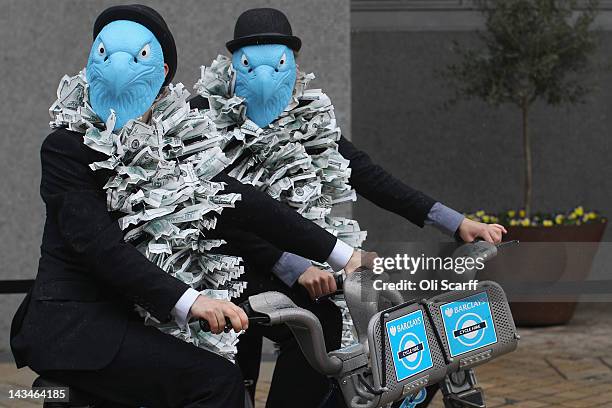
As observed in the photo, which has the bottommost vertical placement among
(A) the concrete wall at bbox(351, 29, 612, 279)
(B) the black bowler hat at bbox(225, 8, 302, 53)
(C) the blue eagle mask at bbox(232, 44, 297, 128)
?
(A) the concrete wall at bbox(351, 29, 612, 279)

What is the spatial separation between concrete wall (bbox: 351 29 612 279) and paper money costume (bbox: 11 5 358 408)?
20.5 ft

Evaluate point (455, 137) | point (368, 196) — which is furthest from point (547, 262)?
point (368, 196)

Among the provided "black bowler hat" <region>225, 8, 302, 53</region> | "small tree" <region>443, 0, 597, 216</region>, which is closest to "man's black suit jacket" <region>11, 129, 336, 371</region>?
"black bowler hat" <region>225, 8, 302, 53</region>

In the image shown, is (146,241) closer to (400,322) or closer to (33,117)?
(400,322)

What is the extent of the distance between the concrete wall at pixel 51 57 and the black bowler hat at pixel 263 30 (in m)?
3.28

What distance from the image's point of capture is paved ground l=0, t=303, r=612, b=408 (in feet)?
18.6

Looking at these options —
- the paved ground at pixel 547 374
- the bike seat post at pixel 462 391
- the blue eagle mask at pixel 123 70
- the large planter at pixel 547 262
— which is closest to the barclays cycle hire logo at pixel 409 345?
the bike seat post at pixel 462 391

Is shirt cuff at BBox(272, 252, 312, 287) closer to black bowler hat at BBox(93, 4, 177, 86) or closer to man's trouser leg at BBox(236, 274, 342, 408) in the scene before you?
man's trouser leg at BBox(236, 274, 342, 408)

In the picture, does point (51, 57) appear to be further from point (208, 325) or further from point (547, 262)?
point (208, 325)

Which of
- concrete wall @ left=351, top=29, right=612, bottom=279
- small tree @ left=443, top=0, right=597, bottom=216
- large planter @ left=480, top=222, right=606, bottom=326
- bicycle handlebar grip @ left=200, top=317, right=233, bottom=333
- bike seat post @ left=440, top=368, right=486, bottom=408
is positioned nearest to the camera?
bicycle handlebar grip @ left=200, top=317, right=233, bottom=333

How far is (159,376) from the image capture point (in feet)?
8.25

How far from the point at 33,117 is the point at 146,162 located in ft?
14.0

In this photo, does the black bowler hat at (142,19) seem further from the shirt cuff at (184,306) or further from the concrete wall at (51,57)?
the concrete wall at (51,57)

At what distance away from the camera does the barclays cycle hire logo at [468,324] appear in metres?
2.61
